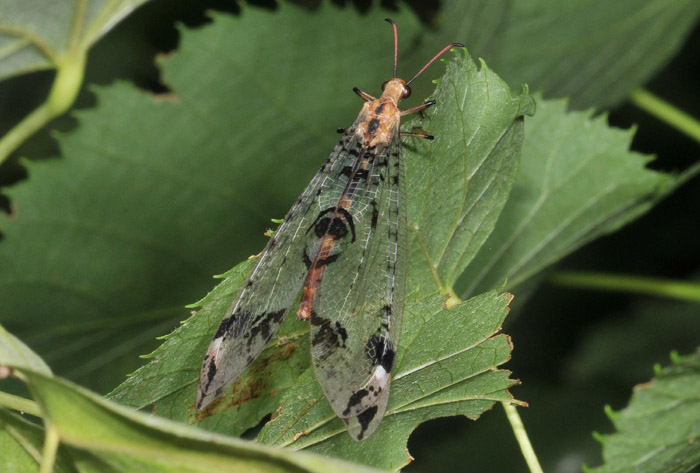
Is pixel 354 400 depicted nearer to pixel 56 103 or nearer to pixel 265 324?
pixel 265 324

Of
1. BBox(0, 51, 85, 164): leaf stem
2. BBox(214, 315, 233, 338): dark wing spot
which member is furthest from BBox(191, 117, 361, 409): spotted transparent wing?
BBox(0, 51, 85, 164): leaf stem

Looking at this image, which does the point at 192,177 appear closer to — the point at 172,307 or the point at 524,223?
the point at 172,307

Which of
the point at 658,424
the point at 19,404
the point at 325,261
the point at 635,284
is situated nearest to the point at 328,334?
the point at 325,261

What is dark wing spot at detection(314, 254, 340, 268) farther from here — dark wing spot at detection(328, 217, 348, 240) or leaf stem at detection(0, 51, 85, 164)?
leaf stem at detection(0, 51, 85, 164)

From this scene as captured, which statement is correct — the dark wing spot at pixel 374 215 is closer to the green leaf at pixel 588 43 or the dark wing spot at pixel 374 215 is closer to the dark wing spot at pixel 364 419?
the dark wing spot at pixel 364 419

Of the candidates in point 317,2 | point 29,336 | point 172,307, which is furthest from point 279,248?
point 317,2

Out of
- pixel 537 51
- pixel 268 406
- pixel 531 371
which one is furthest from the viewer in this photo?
pixel 531 371
